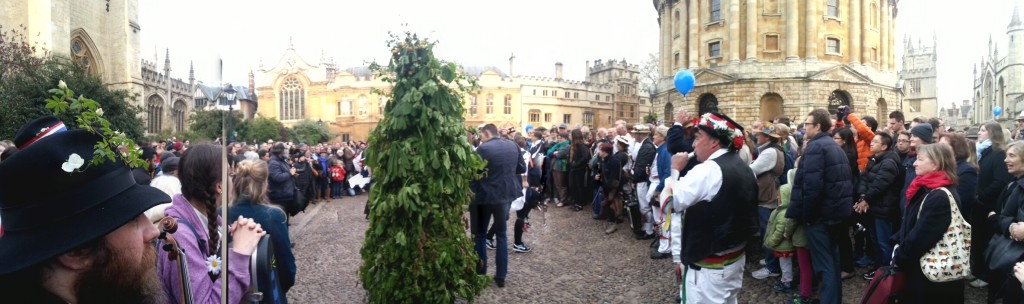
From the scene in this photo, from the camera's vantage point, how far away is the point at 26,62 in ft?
57.4

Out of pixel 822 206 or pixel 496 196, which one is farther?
pixel 496 196

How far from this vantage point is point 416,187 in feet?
15.7

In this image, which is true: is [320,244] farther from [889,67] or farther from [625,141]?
[889,67]

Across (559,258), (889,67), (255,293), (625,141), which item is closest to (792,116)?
(889,67)

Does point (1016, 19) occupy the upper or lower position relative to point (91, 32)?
upper

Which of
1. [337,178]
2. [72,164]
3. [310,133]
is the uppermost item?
[310,133]

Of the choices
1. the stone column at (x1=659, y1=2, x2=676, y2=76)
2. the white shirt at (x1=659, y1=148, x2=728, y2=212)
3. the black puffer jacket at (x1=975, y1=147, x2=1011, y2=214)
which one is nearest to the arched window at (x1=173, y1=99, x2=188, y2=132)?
the stone column at (x1=659, y1=2, x2=676, y2=76)

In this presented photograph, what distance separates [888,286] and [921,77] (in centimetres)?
10905

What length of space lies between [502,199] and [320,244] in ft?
14.6

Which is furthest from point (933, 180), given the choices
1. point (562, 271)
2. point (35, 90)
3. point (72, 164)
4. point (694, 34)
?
point (694, 34)

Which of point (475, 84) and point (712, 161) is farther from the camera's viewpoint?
point (475, 84)

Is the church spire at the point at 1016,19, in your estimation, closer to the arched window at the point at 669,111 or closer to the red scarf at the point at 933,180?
the arched window at the point at 669,111

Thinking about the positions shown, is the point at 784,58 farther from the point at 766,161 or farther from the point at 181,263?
the point at 181,263

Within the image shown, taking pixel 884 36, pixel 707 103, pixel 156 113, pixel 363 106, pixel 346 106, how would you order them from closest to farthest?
pixel 707 103, pixel 884 36, pixel 156 113, pixel 363 106, pixel 346 106
